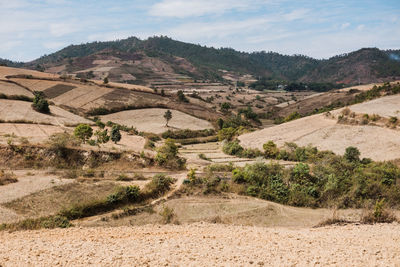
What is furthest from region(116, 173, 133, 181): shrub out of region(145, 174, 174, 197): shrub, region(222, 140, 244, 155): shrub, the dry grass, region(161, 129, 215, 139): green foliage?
region(161, 129, 215, 139): green foliage

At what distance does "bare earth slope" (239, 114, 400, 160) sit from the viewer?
43.2 meters

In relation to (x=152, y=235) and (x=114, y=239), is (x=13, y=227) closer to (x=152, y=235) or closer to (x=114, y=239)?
(x=114, y=239)

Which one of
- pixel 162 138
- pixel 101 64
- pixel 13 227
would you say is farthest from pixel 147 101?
pixel 101 64

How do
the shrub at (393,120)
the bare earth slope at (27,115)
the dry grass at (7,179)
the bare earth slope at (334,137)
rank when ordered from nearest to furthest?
the dry grass at (7,179) < the bare earth slope at (334,137) < the bare earth slope at (27,115) < the shrub at (393,120)

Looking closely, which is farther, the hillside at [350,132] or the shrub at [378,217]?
the hillside at [350,132]

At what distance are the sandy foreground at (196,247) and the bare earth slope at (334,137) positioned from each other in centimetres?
3206

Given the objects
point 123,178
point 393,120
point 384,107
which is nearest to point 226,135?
point 393,120

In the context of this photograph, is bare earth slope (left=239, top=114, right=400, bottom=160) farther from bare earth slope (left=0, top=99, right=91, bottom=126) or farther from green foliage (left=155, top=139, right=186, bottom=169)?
bare earth slope (left=0, top=99, right=91, bottom=126)

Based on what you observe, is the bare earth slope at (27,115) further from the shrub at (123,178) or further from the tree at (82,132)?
the shrub at (123,178)

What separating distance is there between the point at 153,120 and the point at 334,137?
1552 inches

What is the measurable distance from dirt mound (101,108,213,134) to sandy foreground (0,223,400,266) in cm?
5133

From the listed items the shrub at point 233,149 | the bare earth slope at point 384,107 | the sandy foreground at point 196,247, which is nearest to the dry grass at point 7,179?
the sandy foreground at point 196,247

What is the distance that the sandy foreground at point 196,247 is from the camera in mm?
10516

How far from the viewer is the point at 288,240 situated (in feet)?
42.5
